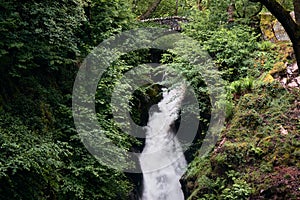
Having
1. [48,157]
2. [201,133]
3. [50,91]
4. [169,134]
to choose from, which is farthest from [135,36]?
[48,157]

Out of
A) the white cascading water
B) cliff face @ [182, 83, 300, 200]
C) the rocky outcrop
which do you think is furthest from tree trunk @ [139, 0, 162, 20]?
cliff face @ [182, 83, 300, 200]

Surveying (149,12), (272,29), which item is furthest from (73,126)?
(149,12)

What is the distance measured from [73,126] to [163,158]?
5.50 metres

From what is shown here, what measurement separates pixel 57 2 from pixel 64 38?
0.85 m

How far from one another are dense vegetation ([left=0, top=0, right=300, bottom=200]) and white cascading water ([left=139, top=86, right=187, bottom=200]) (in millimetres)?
1319

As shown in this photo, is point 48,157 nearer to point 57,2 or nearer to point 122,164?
point 122,164

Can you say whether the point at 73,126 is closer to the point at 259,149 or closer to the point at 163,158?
the point at 259,149

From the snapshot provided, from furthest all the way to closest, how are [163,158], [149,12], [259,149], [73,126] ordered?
[149,12] < [163,158] < [73,126] < [259,149]

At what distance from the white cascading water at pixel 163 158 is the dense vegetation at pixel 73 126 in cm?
132

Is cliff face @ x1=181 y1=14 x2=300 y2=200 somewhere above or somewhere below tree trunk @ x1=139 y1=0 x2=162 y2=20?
below

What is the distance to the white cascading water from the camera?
11617 millimetres

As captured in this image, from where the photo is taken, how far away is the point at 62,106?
8.46 m

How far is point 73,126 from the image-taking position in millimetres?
8289

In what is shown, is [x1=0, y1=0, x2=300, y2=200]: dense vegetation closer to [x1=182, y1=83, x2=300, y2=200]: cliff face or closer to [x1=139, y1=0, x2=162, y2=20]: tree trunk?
[x1=182, y1=83, x2=300, y2=200]: cliff face
